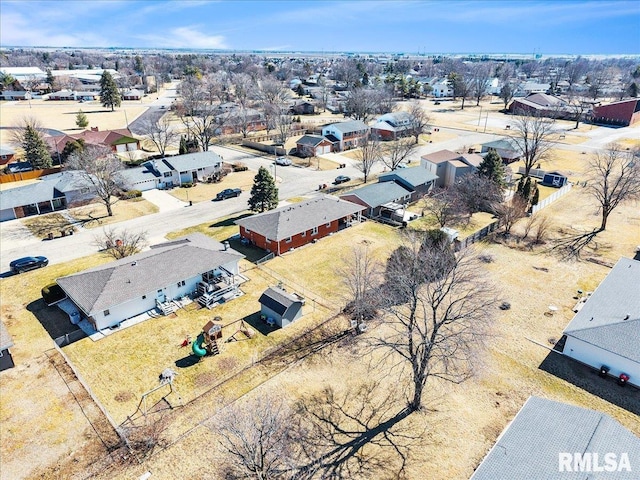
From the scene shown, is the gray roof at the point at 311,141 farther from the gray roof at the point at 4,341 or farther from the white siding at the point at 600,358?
the gray roof at the point at 4,341

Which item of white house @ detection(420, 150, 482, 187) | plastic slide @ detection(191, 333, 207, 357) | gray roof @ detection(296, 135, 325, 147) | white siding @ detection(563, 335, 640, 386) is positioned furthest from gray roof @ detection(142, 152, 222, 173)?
white siding @ detection(563, 335, 640, 386)

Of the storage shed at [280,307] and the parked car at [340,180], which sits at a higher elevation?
the parked car at [340,180]

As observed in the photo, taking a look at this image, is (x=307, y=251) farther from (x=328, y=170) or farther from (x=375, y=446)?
(x=328, y=170)

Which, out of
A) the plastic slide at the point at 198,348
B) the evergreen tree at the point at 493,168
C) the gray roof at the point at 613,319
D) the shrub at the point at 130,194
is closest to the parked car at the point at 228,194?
the shrub at the point at 130,194

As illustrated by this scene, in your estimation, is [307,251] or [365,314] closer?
[365,314]

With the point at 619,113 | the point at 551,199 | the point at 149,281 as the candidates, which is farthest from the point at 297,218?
the point at 619,113

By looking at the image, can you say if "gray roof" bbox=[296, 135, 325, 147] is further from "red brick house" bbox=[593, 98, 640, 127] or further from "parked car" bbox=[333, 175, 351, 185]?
"red brick house" bbox=[593, 98, 640, 127]

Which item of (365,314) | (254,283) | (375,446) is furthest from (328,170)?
(375,446)
